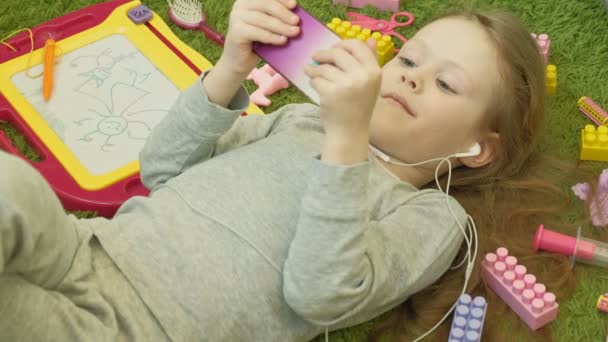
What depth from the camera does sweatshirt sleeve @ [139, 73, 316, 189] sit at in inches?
39.7

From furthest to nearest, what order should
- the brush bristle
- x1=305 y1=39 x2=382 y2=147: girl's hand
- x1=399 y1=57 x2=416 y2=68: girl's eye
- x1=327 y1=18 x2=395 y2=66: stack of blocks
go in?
1. the brush bristle
2. x1=327 y1=18 x2=395 y2=66: stack of blocks
3. x1=399 y1=57 x2=416 y2=68: girl's eye
4. x1=305 y1=39 x2=382 y2=147: girl's hand

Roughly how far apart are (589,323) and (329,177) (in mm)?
484

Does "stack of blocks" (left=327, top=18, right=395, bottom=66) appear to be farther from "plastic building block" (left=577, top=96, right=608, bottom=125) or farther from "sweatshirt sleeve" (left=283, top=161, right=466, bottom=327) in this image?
"sweatshirt sleeve" (left=283, top=161, right=466, bottom=327)

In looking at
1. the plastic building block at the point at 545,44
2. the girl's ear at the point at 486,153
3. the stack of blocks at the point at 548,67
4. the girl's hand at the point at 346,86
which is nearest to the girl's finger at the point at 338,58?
the girl's hand at the point at 346,86

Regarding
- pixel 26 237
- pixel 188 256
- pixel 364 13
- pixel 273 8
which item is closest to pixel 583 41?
pixel 364 13

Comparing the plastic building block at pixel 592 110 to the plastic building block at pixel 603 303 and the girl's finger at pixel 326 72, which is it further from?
the girl's finger at pixel 326 72

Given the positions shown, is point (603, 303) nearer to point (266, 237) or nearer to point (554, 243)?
point (554, 243)

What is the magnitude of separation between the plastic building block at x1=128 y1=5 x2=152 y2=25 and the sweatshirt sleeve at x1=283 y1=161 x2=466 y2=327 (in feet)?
2.46

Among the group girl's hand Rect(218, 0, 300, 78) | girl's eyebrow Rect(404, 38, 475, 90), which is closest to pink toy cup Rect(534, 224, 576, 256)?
girl's eyebrow Rect(404, 38, 475, 90)

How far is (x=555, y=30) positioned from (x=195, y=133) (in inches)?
32.4

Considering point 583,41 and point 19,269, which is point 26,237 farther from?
point 583,41

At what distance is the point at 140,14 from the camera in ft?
4.89

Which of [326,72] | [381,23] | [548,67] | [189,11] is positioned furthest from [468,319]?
[189,11]

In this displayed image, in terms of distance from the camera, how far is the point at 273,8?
932 millimetres
